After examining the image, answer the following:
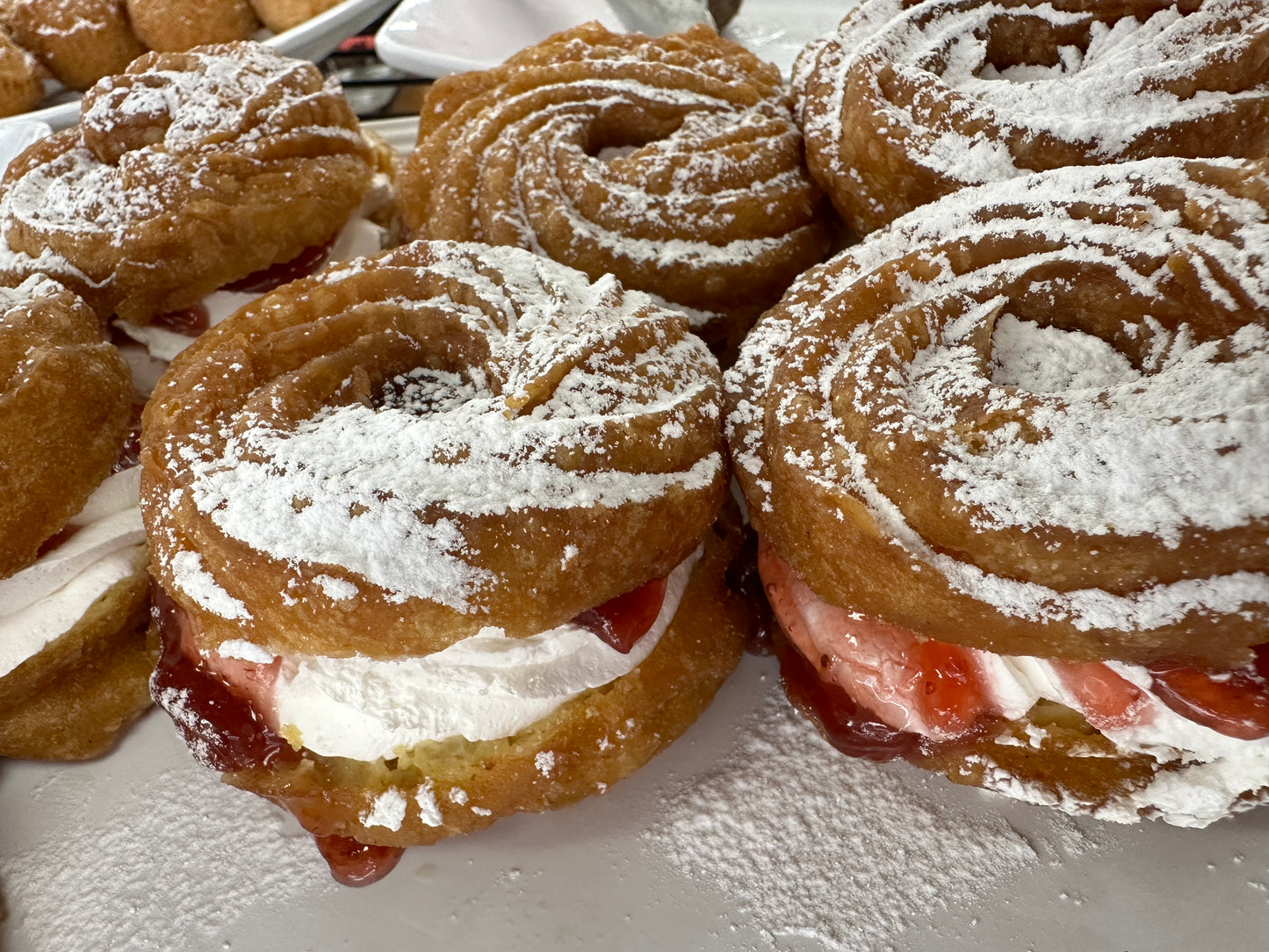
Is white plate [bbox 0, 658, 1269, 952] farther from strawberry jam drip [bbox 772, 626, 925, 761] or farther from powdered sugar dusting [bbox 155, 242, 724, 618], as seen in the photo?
powdered sugar dusting [bbox 155, 242, 724, 618]

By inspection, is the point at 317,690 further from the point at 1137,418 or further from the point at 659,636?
the point at 1137,418

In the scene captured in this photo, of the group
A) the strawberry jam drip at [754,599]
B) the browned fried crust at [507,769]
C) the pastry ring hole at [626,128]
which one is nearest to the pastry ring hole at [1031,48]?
the pastry ring hole at [626,128]

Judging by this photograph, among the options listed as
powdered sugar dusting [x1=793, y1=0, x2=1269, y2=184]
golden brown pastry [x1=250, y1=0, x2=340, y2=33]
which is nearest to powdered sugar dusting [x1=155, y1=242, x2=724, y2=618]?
powdered sugar dusting [x1=793, y1=0, x2=1269, y2=184]

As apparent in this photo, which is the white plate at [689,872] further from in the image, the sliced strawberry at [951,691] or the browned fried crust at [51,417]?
the browned fried crust at [51,417]

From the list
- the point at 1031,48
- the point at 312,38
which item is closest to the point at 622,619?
the point at 1031,48

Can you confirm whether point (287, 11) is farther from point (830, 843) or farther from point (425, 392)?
point (830, 843)

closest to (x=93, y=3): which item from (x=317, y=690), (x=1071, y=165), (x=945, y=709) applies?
(x=317, y=690)

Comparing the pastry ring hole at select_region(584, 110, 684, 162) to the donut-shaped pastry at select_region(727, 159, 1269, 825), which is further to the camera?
the pastry ring hole at select_region(584, 110, 684, 162)
